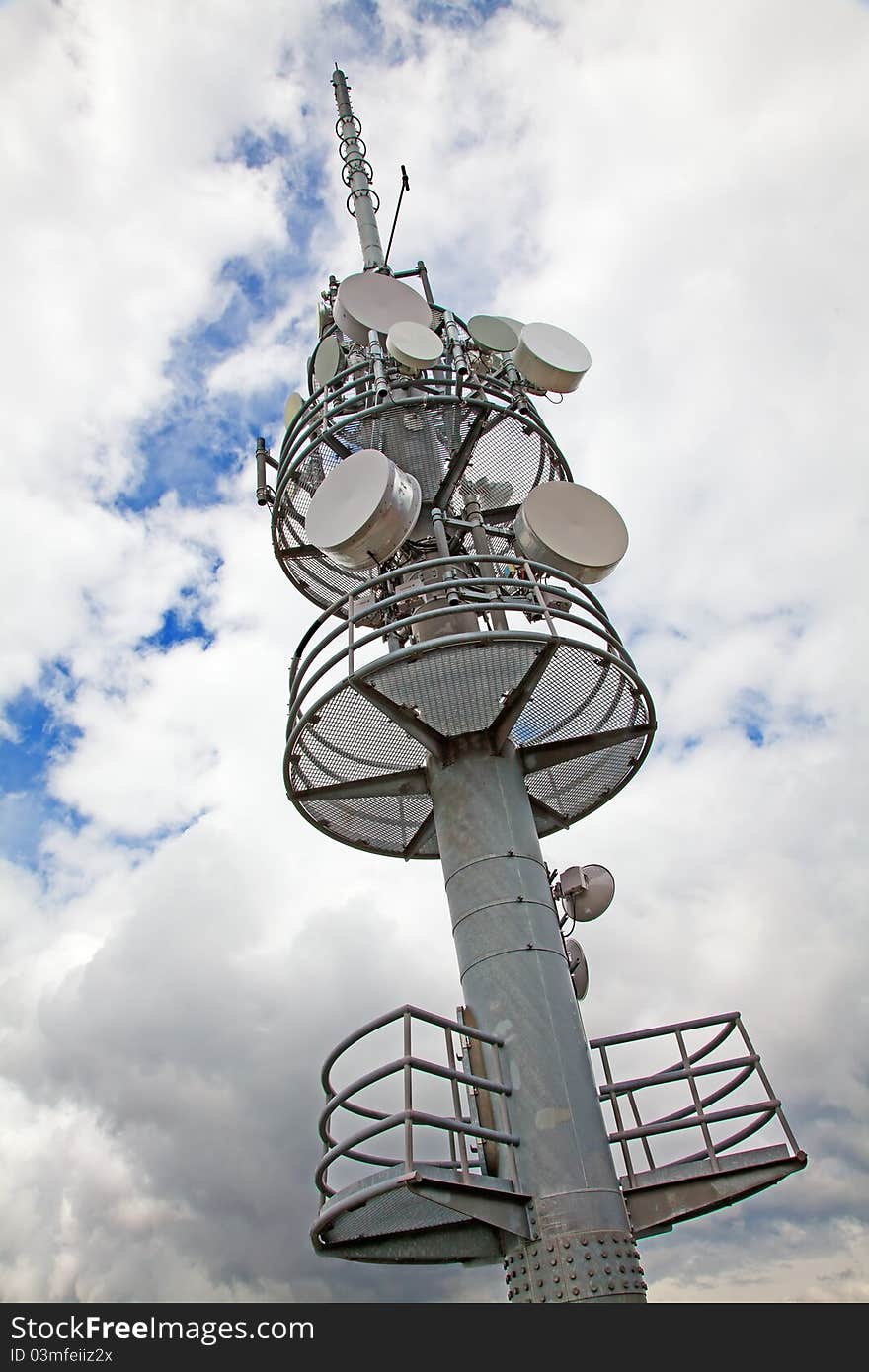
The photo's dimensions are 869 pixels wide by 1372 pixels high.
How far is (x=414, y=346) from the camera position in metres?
13.6

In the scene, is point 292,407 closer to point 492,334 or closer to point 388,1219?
point 492,334

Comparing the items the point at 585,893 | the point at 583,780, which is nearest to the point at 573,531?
the point at 583,780

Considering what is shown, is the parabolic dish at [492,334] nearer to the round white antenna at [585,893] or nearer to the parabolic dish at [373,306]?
the parabolic dish at [373,306]

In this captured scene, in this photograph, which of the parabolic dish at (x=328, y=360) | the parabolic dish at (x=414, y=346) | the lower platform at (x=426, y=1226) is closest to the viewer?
the lower platform at (x=426, y=1226)

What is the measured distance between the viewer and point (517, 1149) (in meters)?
8.67

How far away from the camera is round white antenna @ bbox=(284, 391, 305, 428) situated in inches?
651

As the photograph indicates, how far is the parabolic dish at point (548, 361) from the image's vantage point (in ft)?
47.6

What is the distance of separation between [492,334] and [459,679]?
27.6 ft

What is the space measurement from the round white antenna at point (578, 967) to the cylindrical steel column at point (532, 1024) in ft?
5.26

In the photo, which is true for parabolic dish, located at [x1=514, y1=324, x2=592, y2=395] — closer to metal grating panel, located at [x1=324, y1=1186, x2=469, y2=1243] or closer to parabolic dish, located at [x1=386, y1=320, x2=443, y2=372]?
parabolic dish, located at [x1=386, y1=320, x2=443, y2=372]

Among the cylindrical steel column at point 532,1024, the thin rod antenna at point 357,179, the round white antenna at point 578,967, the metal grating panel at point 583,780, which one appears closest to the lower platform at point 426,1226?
the cylindrical steel column at point 532,1024
